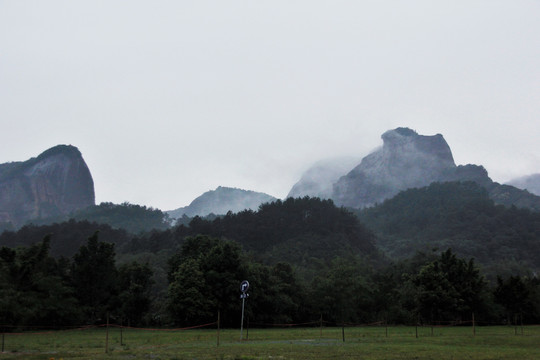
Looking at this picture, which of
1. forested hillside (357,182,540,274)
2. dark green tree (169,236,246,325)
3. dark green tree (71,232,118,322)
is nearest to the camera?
dark green tree (169,236,246,325)

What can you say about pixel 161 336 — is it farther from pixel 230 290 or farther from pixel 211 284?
pixel 211 284

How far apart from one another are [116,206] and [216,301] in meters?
157

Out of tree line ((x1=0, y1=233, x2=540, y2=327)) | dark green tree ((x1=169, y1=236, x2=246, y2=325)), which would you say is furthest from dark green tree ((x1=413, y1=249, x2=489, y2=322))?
dark green tree ((x1=169, y1=236, x2=246, y2=325))

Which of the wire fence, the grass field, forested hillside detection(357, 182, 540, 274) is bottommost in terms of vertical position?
the wire fence

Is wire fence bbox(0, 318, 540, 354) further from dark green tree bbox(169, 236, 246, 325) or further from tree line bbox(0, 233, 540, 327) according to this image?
dark green tree bbox(169, 236, 246, 325)

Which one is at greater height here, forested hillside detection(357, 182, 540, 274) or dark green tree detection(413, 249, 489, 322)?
forested hillside detection(357, 182, 540, 274)

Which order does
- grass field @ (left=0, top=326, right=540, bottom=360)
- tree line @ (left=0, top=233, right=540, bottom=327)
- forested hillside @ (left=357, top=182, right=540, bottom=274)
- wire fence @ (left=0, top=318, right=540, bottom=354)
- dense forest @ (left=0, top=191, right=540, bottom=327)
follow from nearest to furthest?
grass field @ (left=0, top=326, right=540, bottom=360) < wire fence @ (left=0, top=318, right=540, bottom=354) < tree line @ (left=0, top=233, right=540, bottom=327) < dense forest @ (left=0, top=191, right=540, bottom=327) < forested hillside @ (left=357, top=182, right=540, bottom=274)

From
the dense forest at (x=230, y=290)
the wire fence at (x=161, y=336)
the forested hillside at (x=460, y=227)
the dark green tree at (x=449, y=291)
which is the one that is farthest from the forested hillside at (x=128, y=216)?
the dark green tree at (x=449, y=291)

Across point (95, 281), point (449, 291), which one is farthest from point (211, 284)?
point (449, 291)

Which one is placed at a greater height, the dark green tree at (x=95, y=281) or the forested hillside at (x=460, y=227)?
the forested hillside at (x=460, y=227)

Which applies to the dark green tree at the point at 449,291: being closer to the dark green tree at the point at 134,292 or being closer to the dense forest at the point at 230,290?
the dense forest at the point at 230,290

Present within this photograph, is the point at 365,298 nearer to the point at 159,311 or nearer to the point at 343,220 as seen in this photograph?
the point at 159,311

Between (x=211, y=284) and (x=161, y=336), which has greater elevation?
(x=211, y=284)

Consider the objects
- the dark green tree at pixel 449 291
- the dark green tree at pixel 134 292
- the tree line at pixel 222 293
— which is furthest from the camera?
the dark green tree at pixel 134 292
